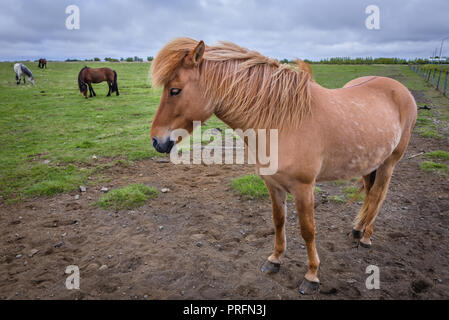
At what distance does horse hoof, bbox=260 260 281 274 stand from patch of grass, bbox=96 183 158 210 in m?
2.42

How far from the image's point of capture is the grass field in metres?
5.26

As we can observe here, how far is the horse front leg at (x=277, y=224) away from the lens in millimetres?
2836

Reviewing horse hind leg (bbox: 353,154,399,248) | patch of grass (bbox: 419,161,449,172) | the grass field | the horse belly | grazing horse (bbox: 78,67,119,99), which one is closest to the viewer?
the horse belly

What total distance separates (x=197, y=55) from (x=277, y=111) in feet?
2.86

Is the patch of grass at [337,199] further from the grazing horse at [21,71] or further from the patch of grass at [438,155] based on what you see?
the grazing horse at [21,71]

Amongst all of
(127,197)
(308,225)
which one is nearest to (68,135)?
(127,197)

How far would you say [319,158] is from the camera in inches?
95.7

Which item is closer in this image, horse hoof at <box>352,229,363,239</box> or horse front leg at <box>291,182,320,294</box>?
horse front leg at <box>291,182,320,294</box>

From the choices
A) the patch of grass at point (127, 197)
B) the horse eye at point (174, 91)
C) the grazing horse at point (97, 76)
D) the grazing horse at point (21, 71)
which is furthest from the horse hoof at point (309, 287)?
the grazing horse at point (21, 71)

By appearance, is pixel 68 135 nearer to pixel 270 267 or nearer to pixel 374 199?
pixel 270 267

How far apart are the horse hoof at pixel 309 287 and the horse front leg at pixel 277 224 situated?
35 centimetres

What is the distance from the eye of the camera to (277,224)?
117 inches
